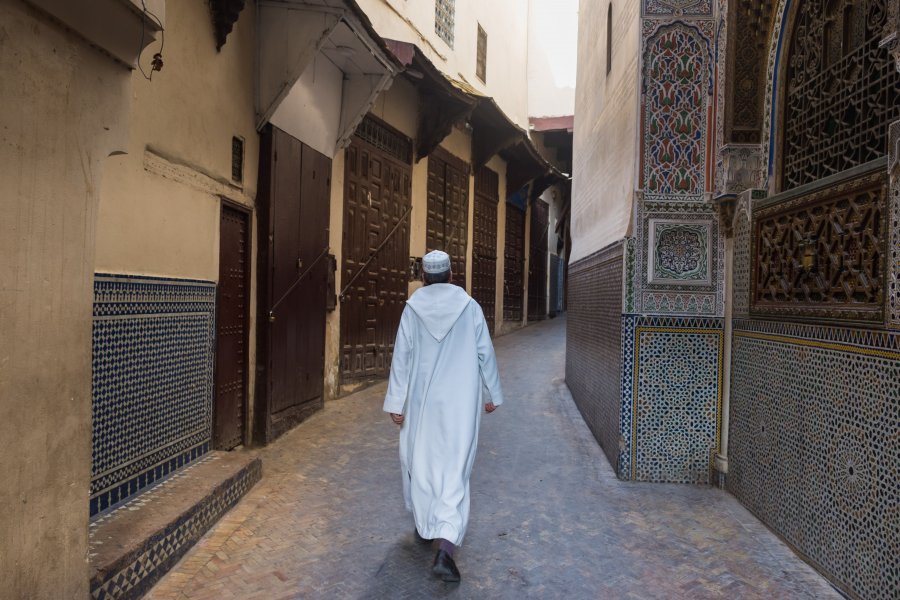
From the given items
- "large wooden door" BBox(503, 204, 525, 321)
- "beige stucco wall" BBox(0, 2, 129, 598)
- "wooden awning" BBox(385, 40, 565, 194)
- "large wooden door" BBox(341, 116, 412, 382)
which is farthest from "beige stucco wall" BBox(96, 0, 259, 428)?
"large wooden door" BBox(503, 204, 525, 321)

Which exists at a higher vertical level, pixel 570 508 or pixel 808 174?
pixel 808 174

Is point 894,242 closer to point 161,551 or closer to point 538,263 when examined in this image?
point 161,551

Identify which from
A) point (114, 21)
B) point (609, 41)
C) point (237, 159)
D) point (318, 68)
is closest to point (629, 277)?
point (609, 41)

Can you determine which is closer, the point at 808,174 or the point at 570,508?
the point at 808,174

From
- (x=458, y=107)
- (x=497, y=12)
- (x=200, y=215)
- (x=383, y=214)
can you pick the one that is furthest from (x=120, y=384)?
(x=497, y=12)

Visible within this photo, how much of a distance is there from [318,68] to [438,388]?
416cm

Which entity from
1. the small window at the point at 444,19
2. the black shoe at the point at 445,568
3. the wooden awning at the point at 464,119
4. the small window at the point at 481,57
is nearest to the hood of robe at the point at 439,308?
the black shoe at the point at 445,568

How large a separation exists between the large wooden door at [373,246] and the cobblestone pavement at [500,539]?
2.45 meters

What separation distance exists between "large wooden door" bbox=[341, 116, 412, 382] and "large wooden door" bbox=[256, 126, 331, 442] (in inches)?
31.7

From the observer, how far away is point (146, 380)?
378 cm

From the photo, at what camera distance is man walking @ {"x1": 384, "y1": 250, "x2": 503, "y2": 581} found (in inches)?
138

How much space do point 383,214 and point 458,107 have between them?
1.95 m

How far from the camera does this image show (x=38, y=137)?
7.19 ft

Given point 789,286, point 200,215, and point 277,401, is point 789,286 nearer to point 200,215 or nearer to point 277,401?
point 200,215
